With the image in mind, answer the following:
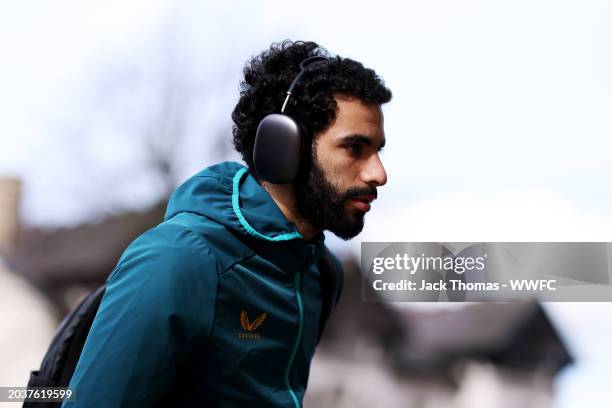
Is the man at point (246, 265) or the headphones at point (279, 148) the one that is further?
the headphones at point (279, 148)

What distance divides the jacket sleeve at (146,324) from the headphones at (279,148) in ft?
0.62

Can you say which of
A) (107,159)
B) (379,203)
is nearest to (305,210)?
(379,203)

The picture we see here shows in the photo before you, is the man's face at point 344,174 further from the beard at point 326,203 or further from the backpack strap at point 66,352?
the backpack strap at point 66,352

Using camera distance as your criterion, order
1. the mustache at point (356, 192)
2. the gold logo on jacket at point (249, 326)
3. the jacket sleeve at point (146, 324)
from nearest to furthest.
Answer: the jacket sleeve at point (146, 324)
the gold logo on jacket at point (249, 326)
the mustache at point (356, 192)

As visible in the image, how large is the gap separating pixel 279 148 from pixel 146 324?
336 millimetres

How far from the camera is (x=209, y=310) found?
0.90 m

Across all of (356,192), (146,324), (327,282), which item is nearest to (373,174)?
(356,192)

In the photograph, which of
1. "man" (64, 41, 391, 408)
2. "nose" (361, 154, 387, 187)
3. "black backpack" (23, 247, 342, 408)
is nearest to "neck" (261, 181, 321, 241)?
"man" (64, 41, 391, 408)

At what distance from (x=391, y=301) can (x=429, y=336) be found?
133mm

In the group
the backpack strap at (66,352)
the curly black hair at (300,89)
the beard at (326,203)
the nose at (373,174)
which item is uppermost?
the curly black hair at (300,89)

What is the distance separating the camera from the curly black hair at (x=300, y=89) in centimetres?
108

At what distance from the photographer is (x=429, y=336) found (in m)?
1.73

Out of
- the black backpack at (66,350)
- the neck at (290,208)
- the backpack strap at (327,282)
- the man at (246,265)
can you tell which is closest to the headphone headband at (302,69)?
the man at (246,265)

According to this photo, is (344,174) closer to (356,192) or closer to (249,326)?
(356,192)
